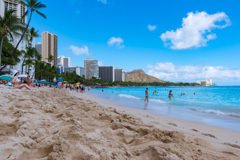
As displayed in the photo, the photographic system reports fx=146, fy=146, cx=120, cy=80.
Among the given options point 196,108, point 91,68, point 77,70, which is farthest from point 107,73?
point 196,108

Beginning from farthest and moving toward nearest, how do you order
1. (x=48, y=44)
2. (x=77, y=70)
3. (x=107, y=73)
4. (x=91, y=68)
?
(x=107, y=73)
(x=91, y=68)
(x=77, y=70)
(x=48, y=44)

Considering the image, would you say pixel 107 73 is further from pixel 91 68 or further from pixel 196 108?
pixel 196 108

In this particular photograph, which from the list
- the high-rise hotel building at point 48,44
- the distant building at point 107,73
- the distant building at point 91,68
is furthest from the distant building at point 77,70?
the high-rise hotel building at point 48,44

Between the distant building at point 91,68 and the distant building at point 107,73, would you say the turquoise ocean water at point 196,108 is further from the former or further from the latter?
the distant building at point 107,73

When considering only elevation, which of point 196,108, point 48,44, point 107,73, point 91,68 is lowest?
point 196,108

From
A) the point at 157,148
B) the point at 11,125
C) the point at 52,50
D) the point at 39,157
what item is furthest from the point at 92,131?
the point at 52,50

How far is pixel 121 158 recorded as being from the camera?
1.49 m

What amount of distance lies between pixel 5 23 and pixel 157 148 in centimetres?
1861

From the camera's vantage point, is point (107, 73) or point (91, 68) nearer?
point (91, 68)

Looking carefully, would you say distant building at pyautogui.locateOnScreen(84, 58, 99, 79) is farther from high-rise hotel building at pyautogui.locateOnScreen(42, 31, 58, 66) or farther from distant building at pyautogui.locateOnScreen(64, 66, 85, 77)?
high-rise hotel building at pyautogui.locateOnScreen(42, 31, 58, 66)

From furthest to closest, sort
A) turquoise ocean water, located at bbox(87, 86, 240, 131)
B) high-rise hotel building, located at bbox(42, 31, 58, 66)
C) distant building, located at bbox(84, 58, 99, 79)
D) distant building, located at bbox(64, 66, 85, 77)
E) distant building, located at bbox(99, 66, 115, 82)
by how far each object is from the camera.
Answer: distant building, located at bbox(99, 66, 115, 82) → distant building, located at bbox(84, 58, 99, 79) → distant building, located at bbox(64, 66, 85, 77) → high-rise hotel building, located at bbox(42, 31, 58, 66) → turquoise ocean water, located at bbox(87, 86, 240, 131)

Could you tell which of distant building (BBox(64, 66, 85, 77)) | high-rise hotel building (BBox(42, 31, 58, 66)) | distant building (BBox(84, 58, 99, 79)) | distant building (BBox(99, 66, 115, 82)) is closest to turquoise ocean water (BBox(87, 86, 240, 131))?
high-rise hotel building (BBox(42, 31, 58, 66))

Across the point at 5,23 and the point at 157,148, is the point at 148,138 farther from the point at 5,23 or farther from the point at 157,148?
the point at 5,23

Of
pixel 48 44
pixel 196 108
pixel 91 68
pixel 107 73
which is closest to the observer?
pixel 196 108
